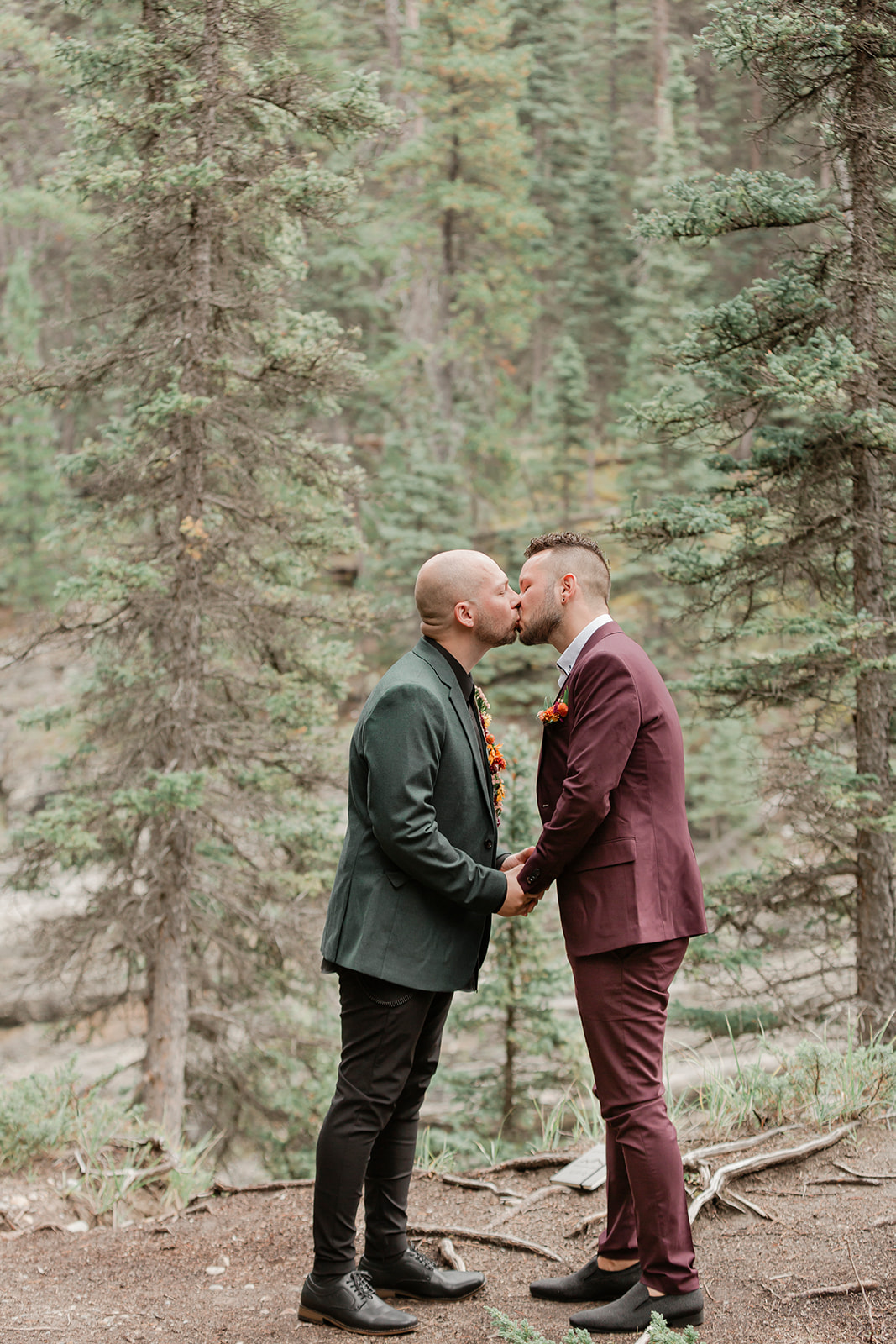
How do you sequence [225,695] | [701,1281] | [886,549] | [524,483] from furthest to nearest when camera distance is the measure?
[524,483] < [225,695] < [886,549] < [701,1281]

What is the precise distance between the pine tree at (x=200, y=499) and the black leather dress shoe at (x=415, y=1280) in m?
5.04

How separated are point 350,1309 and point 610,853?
1.71 m

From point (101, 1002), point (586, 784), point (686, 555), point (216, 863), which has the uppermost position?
point (686, 555)

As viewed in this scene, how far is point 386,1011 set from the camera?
3.47 metres

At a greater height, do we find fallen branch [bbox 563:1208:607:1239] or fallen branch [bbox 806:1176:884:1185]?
fallen branch [bbox 806:1176:884:1185]

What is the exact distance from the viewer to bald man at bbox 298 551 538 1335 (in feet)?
11.1

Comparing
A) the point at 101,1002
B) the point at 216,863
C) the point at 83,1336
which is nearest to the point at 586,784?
the point at 83,1336

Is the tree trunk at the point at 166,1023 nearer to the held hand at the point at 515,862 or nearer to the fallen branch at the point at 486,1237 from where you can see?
the fallen branch at the point at 486,1237

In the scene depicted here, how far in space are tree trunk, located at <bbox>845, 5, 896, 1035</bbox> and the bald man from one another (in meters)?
3.98

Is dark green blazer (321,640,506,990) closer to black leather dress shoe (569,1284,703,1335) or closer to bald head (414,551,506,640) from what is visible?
bald head (414,551,506,640)

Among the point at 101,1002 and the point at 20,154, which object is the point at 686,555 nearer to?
the point at 101,1002

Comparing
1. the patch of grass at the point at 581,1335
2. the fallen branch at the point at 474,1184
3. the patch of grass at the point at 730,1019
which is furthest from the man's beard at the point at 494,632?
the patch of grass at the point at 730,1019

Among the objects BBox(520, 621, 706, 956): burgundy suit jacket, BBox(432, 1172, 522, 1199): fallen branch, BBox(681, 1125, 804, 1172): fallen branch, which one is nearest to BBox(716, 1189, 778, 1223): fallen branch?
BBox(681, 1125, 804, 1172): fallen branch

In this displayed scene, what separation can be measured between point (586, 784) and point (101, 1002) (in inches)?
348
